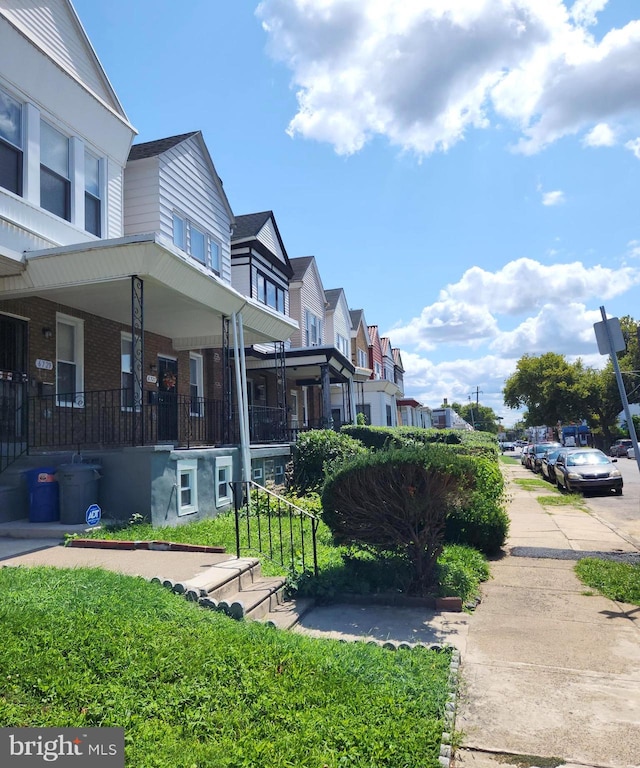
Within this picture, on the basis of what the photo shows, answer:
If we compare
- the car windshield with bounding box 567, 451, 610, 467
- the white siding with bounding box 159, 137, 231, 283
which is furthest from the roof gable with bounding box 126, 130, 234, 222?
the car windshield with bounding box 567, 451, 610, 467

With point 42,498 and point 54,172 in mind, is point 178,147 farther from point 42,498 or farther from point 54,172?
point 42,498

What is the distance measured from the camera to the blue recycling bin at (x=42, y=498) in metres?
8.70

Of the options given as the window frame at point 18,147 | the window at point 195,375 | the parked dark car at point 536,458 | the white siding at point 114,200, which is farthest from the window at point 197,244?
the parked dark car at point 536,458

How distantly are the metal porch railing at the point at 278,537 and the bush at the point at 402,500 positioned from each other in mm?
436

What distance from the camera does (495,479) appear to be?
10578 mm

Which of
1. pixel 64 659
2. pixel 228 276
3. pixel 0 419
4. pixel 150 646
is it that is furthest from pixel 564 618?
pixel 228 276

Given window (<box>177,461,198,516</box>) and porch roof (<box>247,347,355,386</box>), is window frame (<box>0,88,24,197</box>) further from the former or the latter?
porch roof (<box>247,347,355,386</box>)

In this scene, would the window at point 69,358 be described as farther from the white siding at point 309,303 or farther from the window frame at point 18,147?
the white siding at point 309,303

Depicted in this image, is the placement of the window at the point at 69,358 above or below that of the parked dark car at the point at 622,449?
above

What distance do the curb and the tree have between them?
48.3m

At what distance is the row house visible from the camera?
359 inches

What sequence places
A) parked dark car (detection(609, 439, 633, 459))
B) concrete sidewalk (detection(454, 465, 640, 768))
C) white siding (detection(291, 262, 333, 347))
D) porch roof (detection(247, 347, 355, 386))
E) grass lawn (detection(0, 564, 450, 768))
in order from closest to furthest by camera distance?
grass lawn (detection(0, 564, 450, 768))
concrete sidewalk (detection(454, 465, 640, 768))
porch roof (detection(247, 347, 355, 386))
white siding (detection(291, 262, 333, 347))
parked dark car (detection(609, 439, 633, 459))

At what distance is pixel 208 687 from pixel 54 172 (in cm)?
1007

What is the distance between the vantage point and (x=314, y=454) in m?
14.5
